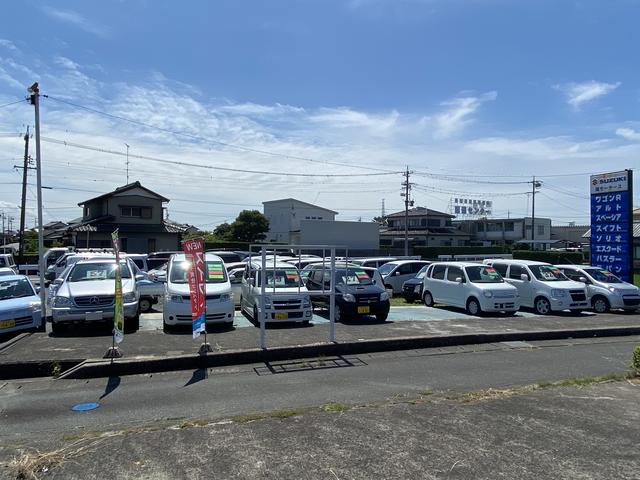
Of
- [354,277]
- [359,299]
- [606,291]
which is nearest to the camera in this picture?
[359,299]

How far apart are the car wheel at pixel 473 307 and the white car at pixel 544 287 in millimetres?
2302

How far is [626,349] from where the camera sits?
9938mm

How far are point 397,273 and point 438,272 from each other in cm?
503

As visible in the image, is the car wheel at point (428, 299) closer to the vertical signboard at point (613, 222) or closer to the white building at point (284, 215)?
the vertical signboard at point (613, 222)

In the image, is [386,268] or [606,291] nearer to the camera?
[606,291]

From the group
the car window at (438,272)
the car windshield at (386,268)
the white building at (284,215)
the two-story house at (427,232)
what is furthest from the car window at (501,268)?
the white building at (284,215)

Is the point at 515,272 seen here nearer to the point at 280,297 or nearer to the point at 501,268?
the point at 501,268

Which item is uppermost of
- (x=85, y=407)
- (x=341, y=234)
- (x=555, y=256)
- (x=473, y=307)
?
(x=341, y=234)

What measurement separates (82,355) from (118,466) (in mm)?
4949

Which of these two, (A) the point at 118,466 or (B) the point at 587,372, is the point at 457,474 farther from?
(B) the point at 587,372

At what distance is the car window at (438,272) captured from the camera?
1626 centimetres

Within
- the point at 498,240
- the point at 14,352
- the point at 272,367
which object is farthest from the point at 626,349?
the point at 498,240

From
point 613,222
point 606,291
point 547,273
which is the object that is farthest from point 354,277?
point 613,222

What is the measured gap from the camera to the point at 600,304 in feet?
52.1
